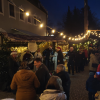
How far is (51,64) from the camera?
10695mm

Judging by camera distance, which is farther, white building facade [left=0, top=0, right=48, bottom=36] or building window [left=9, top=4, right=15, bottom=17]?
building window [left=9, top=4, right=15, bottom=17]

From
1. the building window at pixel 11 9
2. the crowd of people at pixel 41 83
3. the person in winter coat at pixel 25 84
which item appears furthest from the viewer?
the building window at pixel 11 9

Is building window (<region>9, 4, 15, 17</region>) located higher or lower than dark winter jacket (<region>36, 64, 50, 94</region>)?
higher

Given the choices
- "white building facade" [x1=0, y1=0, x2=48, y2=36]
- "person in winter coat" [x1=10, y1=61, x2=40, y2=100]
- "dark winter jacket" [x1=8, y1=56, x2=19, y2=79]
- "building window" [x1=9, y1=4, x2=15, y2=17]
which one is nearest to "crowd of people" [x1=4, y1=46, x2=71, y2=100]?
"person in winter coat" [x1=10, y1=61, x2=40, y2=100]

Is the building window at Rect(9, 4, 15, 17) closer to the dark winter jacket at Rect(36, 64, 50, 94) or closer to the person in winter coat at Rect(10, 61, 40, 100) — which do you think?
the dark winter jacket at Rect(36, 64, 50, 94)

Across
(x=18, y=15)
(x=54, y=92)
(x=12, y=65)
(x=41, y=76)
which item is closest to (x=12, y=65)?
(x=12, y=65)

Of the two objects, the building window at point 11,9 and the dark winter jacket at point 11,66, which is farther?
the building window at point 11,9

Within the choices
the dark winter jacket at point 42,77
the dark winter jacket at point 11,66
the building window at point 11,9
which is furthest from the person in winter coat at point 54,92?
the building window at point 11,9

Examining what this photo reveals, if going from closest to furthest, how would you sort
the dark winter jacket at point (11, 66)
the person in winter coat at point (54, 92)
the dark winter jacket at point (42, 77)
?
the person in winter coat at point (54, 92) → the dark winter jacket at point (42, 77) → the dark winter jacket at point (11, 66)

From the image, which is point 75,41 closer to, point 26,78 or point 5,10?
point 5,10

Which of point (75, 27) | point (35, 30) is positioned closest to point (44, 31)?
point (35, 30)

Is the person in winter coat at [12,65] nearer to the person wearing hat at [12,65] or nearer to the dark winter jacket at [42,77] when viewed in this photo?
the person wearing hat at [12,65]

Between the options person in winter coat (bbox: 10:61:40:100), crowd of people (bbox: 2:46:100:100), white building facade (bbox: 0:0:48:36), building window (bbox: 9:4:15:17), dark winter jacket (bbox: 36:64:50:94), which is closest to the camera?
crowd of people (bbox: 2:46:100:100)

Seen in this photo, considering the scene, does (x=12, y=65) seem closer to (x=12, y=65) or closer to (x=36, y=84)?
(x=12, y=65)
